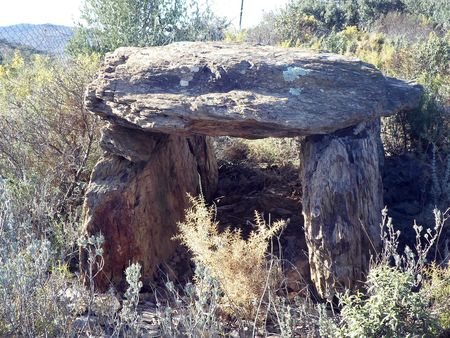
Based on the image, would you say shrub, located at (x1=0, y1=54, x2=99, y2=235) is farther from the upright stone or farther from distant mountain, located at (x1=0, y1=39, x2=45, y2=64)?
distant mountain, located at (x1=0, y1=39, x2=45, y2=64)

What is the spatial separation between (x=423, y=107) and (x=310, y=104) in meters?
1.79

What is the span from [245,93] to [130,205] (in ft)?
4.01

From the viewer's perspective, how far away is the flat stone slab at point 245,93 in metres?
3.73

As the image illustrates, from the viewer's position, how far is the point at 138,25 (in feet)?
29.5

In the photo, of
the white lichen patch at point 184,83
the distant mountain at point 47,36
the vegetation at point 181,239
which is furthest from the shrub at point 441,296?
the distant mountain at point 47,36

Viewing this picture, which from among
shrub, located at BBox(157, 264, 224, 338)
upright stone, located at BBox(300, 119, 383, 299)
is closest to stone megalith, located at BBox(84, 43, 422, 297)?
upright stone, located at BBox(300, 119, 383, 299)

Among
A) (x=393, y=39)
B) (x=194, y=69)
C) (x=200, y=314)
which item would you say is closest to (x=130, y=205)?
(x=194, y=69)

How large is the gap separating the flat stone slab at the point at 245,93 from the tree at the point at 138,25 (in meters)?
4.57

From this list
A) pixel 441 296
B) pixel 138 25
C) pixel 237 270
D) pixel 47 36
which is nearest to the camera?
pixel 441 296

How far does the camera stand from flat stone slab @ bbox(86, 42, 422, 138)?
373cm

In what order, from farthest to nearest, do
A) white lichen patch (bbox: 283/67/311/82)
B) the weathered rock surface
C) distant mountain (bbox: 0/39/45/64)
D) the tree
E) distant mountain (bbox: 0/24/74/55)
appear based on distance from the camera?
1. distant mountain (bbox: 0/39/45/64)
2. distant mountain (bbox: 0/24/74/55)
3. the tree
4. the weathered rock surface
5. white lichen patch (bbox: 283/67/311/82)

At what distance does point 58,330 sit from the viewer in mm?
3156

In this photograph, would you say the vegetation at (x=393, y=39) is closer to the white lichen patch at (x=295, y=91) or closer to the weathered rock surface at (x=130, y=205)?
the white lichen patch at (x=295, y=91)

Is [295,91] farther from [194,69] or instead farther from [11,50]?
[11,50]
